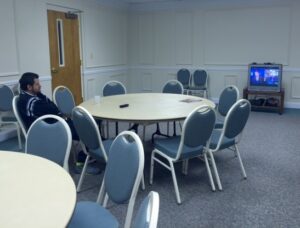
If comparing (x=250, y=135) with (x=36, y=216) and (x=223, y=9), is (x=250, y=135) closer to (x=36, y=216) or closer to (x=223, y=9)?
(x=223, y=9)

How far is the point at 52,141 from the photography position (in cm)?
216

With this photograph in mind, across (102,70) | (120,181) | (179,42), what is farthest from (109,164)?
(179,42)

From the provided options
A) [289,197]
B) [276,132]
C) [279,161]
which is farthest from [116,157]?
[276,132]

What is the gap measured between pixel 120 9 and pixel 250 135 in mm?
4509

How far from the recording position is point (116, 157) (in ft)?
5.85

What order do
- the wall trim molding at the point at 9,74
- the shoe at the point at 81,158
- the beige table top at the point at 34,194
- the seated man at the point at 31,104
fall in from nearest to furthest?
1. the beige table top at the point at 34,194
2. the seated man at the point at 31,104
3. the shoe at the point at 81,158
4. the wall trim molding at the point at 9,74

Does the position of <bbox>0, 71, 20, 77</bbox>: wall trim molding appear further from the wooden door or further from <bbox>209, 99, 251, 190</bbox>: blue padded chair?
<bbox>209, 99, 251, 190</bbox>: blue padded chair

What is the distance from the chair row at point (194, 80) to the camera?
738cm

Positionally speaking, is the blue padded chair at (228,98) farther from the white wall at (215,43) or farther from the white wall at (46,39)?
the white wall at (215,43)

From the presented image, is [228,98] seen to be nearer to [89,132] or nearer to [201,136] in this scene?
[201,136]

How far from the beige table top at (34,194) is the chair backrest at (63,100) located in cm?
241

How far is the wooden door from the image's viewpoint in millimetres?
5723

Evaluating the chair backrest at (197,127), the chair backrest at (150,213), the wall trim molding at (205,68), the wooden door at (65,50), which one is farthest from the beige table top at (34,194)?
the wall trim molding at (205,68)

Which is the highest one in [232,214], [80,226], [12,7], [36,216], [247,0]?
[247,0]
